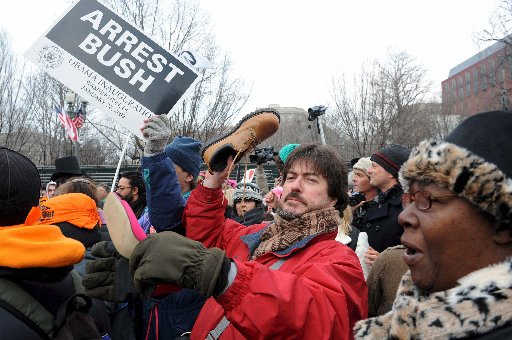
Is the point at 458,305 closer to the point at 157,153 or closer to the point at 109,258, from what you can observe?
the point at 157,153

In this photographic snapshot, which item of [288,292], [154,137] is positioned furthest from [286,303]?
[154,137]

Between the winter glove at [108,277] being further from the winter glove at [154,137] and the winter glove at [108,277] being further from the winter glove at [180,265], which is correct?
the winter glove at [180,265]

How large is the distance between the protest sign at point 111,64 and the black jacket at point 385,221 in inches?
85.6

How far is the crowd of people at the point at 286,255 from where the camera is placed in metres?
1.36

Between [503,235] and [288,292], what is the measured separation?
0.71 metres

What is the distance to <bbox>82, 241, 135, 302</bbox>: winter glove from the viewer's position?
9.43 feet

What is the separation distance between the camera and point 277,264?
2244 millimetres

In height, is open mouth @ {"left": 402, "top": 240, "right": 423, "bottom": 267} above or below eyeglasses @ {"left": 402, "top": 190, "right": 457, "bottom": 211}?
below

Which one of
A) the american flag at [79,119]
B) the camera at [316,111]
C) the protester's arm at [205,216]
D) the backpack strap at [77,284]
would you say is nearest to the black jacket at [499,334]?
the backpack strap at [77,284]

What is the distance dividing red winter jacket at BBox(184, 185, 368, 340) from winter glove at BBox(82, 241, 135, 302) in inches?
24.6

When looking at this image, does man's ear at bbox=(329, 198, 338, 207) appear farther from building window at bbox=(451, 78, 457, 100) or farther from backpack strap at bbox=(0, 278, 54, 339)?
building window at bbox=(451, 78, 457, 100)

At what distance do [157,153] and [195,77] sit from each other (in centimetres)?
152

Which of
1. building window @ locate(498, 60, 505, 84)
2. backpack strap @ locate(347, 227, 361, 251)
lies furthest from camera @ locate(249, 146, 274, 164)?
building window @ locate(498, 60, 505, 84)

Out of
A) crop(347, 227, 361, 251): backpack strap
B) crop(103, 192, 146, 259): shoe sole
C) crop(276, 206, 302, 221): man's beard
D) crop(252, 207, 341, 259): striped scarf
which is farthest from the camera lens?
crop(347, 227, 361, 251): backpack strap
